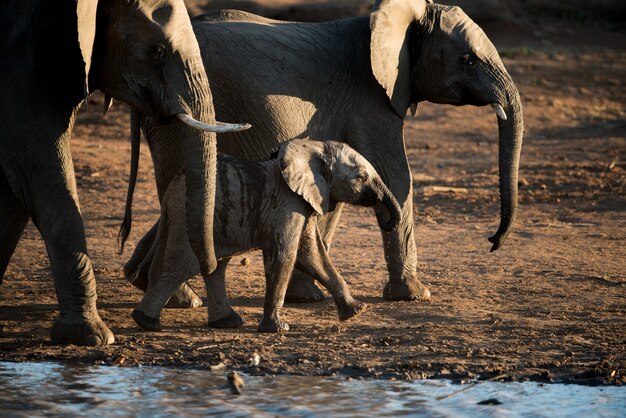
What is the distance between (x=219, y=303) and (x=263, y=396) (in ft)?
3.68

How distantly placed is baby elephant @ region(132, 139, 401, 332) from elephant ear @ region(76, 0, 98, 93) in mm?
994

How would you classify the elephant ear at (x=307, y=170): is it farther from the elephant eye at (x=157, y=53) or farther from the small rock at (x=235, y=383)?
the small rock at (x=235, y=383)

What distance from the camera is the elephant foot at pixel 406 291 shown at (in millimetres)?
7367

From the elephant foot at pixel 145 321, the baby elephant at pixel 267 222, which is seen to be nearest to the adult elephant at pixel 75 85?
the baby elephant at pixel 267 222

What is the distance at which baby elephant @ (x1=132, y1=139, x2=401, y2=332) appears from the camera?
633 cm

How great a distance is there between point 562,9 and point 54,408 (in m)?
18.9

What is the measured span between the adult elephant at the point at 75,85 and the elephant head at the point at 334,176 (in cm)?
83

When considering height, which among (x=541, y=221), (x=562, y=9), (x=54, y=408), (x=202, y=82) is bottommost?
(x=54, y=408)

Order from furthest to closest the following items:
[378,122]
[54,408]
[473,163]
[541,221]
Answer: [473,163], [541,221], [378,122], [54,408]

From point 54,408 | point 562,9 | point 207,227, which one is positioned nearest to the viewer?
point 54,408

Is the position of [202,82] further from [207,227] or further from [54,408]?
[54,408]

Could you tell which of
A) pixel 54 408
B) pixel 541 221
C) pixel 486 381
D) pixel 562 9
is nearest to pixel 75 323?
pixel 54 408

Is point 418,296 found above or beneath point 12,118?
beneath

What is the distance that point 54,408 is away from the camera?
5363 millimetres
